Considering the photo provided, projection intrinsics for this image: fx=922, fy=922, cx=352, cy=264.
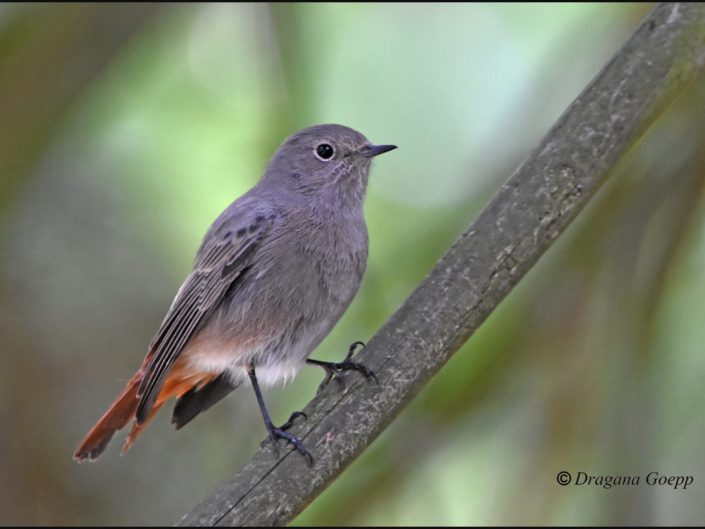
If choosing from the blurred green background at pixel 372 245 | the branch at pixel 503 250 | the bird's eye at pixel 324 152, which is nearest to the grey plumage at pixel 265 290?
the bird's eye at pixel 324 152

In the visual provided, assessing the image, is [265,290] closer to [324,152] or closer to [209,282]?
[209,282]

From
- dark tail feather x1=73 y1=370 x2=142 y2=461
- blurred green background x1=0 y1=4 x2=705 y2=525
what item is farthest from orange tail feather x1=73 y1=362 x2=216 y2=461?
blurred green background x1=0 y1=4 x2=705 y2=525

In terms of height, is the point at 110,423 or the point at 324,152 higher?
the point at 324,152

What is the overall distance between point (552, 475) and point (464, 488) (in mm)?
703

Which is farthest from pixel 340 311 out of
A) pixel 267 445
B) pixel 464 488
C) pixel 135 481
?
pixel 135 481

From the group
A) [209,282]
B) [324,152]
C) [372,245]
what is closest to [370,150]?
[324,152]

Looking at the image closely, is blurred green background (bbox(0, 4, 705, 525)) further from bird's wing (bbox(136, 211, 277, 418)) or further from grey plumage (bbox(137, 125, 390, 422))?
bird's wing (bbox(136, 211, 277, 418))

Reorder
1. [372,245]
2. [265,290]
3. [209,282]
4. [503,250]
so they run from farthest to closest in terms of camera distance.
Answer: [372,245] < [209,282] < [265,290] < [503,250]

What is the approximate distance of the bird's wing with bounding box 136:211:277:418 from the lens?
160 inches

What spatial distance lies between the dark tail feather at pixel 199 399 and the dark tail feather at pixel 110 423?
0.68 ft

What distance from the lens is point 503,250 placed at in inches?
119

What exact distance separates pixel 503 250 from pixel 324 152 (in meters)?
1.80

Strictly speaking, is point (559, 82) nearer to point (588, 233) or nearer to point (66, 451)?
point (588, 233)

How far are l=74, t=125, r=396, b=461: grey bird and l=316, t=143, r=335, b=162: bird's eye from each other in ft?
1.00
